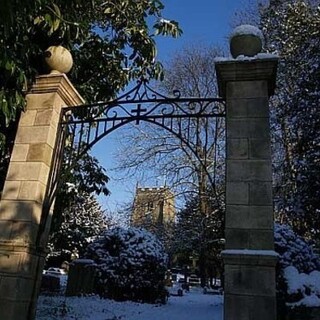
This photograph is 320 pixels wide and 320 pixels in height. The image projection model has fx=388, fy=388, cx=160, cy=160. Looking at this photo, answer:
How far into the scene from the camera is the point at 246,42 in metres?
4.16

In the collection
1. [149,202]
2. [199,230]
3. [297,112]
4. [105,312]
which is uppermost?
[297,112]

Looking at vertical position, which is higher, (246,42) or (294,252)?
(246,42)

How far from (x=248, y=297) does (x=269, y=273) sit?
27cm

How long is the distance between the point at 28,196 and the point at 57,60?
1.71 meters

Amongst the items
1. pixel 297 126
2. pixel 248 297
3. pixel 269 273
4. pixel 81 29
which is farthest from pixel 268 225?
pixel 297 126

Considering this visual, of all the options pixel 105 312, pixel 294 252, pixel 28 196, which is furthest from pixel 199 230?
pixel 28 196

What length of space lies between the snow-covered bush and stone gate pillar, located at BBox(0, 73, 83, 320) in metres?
7.47

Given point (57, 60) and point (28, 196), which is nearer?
point (28, 196)

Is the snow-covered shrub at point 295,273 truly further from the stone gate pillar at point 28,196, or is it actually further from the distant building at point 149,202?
the distant building at point 149,202

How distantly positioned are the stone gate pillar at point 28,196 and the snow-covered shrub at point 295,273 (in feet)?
10.9

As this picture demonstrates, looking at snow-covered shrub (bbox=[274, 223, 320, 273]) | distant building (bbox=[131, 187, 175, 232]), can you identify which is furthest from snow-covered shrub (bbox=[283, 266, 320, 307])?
distant building (bbox=[131, 187, 175, 232])

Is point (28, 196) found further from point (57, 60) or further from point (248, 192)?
point (248, 192)

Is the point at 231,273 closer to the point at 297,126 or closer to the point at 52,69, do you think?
the point at 52,69

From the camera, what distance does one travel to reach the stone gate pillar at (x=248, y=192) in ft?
10.9
